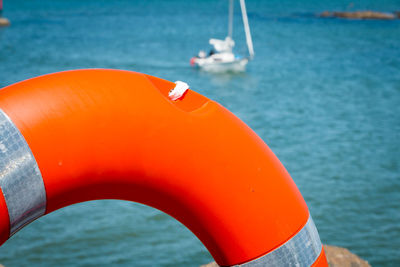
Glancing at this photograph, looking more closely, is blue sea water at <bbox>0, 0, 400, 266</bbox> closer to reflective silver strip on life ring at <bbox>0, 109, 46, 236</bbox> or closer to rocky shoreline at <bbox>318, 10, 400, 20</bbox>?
reflective silver strip on life ring at <bbox>0, 109, 46, 236</bbox>

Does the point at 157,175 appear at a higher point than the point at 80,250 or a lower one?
higher

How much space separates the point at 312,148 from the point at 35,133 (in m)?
8.67

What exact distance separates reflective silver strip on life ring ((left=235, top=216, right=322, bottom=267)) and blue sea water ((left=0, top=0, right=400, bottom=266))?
383 cm

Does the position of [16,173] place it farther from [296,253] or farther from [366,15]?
[366,15]

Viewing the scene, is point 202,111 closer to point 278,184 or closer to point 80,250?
point 278,184

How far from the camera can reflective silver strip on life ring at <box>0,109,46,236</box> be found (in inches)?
91.4

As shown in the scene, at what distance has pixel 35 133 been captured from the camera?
Result: 2383 millimetres

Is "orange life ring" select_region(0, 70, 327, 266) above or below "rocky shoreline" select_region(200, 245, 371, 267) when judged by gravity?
above

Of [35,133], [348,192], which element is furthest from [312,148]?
[35,133]

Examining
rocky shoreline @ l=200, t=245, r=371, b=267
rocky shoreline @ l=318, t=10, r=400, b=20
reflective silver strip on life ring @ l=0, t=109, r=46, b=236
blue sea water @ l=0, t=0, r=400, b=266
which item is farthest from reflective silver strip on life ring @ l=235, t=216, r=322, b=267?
rocky shoreline @ l=318, t=10, r=400, b=20

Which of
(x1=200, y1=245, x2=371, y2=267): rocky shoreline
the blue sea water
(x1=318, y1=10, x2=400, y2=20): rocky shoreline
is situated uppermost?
(x1=200, y1=245, x2=371, y2=267): rocky shoreline

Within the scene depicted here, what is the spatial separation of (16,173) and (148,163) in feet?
1.85

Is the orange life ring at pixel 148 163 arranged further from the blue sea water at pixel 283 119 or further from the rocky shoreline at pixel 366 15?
the rocky shoreline at pixel 366 15

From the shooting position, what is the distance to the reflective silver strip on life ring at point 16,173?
7.62 feet
